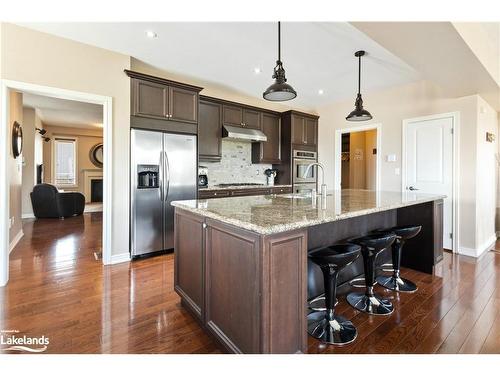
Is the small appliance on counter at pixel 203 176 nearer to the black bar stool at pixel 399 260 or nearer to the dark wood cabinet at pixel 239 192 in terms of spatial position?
the dark wood cabinet at pixel 239 192

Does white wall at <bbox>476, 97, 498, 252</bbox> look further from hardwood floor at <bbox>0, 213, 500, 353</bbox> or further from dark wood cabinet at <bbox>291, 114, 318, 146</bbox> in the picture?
dark wood cabinet at <bbox>291, 114, 318, 146</bbox>

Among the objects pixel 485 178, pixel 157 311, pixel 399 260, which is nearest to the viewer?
pixel 157 311

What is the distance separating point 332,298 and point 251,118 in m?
3.71

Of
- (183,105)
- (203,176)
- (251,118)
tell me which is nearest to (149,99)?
(183,105)

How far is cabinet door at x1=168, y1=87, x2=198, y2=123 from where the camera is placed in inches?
143

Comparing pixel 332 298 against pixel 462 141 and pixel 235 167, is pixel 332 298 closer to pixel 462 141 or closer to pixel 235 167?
pixel 462 141

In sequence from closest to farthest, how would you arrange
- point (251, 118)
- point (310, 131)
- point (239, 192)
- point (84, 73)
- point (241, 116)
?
point (84, 73), point (239, 192), point (241, 116), point (251, 118), point (310, 131)

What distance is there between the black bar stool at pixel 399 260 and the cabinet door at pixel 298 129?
3.05 meters

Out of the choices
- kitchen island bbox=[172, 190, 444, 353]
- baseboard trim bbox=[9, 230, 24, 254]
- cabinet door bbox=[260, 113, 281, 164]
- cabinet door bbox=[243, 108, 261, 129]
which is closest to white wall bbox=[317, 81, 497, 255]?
cabinet door bbox=[260, 113, 281, 164]

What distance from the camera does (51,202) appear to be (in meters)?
6.13

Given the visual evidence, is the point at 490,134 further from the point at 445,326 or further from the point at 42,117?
the point at 42,117

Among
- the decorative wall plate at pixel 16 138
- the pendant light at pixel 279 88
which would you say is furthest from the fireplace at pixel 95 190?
the pendant light at pixel 279 88

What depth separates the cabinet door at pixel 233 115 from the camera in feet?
14.8

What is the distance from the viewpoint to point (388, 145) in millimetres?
4613
